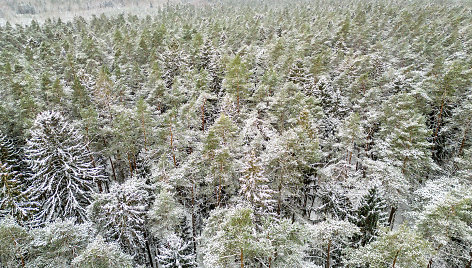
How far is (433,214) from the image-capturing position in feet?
59.9

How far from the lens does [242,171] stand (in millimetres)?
20484

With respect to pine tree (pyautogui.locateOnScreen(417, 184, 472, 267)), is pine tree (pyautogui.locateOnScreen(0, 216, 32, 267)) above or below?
below

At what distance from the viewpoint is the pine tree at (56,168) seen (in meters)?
22.4

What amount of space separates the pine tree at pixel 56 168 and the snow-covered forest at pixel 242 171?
12cm

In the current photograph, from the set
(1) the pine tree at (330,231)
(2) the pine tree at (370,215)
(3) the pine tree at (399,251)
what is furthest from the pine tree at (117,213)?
(2) the pine tree at (370,215)

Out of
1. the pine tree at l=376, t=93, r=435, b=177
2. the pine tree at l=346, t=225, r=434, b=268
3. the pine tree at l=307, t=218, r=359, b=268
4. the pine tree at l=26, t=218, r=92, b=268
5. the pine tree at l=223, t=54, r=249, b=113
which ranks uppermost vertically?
the pine tree at l=223, t=54, r=249, b=113

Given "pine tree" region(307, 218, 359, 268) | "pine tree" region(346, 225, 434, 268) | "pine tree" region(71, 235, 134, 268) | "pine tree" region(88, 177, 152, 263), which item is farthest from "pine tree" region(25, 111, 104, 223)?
"pine tree" region(346, 225, 434, 268)

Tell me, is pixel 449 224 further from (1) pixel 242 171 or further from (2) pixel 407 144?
(1) pixel 242 171

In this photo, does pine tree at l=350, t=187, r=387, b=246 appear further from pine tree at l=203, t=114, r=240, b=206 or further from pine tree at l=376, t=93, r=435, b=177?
pine tree at l=203, t=114, r=240, b=206

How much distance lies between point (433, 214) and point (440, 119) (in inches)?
638

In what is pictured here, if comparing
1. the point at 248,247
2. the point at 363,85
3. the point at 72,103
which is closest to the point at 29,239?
the point at 248,247

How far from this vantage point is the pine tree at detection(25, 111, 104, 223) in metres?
22.4

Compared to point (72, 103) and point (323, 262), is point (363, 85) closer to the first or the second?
point (323, 262)

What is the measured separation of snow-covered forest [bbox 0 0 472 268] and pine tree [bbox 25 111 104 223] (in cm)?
12
